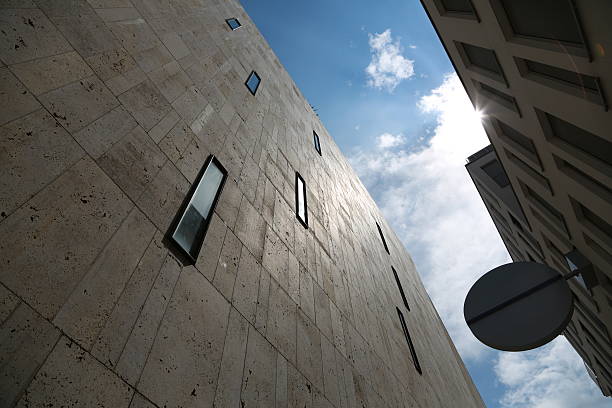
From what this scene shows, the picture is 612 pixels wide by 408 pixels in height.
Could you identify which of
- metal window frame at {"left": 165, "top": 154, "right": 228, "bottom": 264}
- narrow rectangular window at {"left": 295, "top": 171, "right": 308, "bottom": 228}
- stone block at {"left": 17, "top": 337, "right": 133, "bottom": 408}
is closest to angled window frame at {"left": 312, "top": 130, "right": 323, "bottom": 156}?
narrow rectangular window at {"left": 295, "top": 171, "right": 308, "bottom": 228}

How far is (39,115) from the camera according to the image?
3328 mm

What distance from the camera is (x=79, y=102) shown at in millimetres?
3861

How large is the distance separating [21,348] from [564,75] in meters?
10.3

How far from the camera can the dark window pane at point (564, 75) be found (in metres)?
6.52

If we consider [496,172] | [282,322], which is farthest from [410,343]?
[496,172]

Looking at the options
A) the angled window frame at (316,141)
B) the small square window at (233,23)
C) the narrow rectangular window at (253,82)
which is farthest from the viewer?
the angled window frame at (316,141)

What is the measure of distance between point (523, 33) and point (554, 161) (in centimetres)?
414

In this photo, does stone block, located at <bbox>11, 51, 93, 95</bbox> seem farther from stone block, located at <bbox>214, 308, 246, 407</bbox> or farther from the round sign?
the round sign

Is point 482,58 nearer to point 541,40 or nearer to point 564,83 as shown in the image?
point 541,40

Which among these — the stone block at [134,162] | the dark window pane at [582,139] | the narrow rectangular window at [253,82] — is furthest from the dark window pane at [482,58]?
the stone block at [134,162]

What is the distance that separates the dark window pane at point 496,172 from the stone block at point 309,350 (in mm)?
21977

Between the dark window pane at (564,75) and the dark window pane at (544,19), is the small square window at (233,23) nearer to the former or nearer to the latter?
the dark window pane at (544,19)

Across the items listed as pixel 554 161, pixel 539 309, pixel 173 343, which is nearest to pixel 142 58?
pixel 173 343

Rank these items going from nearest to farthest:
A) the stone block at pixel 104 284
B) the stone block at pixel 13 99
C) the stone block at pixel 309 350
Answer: the stone block at pixel 104 284 → the stone block at pixel 13 99 → the stone block at pixel 309 350
